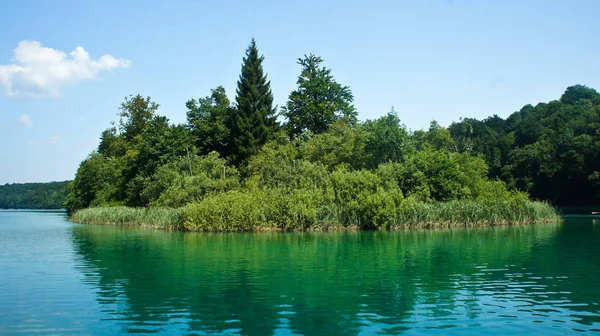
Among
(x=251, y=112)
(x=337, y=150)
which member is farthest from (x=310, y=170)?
(x=251, y=112)

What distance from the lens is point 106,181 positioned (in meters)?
67.8

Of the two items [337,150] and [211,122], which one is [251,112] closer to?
[211,122]

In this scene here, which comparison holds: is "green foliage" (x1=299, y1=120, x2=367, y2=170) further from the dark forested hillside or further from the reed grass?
the dark forested hillside

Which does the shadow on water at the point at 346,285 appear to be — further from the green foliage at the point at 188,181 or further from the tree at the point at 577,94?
the tree at the point at 577,94

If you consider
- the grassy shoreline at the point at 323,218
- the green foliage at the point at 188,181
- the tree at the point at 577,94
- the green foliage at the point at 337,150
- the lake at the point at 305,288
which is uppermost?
the tree at the point at 577,94

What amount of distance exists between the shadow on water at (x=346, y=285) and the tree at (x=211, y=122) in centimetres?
3030

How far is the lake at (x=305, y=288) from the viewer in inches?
428

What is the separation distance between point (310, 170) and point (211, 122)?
2117cm

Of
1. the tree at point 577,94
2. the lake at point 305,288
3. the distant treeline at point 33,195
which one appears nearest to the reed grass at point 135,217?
the lake at point 305,288

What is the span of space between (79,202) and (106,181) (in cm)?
979

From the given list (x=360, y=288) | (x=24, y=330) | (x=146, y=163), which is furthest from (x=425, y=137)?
(x=24, y=330)

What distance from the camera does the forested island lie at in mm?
37250

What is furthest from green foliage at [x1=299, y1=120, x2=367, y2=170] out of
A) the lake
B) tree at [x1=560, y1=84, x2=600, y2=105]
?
tree at [x1=560, y1=84, x2=600, y2=105]

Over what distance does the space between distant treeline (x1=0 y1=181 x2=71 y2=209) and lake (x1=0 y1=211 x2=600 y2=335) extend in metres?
128
